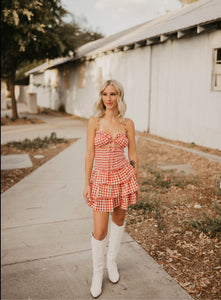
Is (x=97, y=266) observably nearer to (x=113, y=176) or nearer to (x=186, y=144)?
(x=113, y=176)

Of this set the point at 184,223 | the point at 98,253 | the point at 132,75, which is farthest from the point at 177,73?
the point at 98,253

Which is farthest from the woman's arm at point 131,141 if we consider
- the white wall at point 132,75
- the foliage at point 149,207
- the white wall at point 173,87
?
the white wall at point 132,75

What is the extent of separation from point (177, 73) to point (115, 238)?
757cm

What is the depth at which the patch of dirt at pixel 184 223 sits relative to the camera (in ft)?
9.30

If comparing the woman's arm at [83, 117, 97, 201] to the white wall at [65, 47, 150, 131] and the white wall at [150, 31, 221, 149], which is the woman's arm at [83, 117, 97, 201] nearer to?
the white wall at [150, 31, 221, 149]

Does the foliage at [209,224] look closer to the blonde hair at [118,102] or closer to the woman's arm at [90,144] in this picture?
the woman's arm at [90,144]

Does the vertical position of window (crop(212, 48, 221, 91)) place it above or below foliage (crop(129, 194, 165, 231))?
above

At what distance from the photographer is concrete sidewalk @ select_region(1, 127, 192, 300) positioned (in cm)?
259

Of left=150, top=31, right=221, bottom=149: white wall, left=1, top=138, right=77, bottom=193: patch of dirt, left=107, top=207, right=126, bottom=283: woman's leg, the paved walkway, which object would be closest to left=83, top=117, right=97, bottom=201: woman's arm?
left=107, top=207, right=126, bottom=283: woman's leg

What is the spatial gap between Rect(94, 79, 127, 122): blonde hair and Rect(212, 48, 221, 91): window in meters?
6.15

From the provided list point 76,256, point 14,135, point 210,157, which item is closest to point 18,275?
point 76,256

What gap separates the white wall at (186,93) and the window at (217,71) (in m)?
0.11

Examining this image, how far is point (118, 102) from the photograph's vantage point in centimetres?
219

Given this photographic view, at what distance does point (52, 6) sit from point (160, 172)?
38.9 feet
